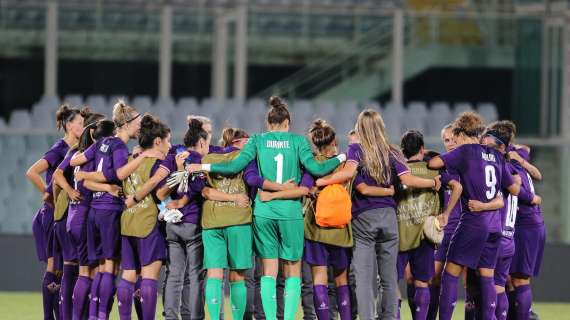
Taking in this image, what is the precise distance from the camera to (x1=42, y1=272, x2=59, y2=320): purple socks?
10289 millimetres

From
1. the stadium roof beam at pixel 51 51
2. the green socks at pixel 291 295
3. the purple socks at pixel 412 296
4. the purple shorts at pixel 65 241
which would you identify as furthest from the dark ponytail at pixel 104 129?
the stadium roof beam at pixel 51 51

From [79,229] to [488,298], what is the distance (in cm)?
320

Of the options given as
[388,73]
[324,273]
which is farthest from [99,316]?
[388,73]

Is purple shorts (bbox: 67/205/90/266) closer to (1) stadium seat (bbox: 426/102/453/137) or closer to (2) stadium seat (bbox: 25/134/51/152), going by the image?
(2) stadium seat (bbox: 25/134/51/152)

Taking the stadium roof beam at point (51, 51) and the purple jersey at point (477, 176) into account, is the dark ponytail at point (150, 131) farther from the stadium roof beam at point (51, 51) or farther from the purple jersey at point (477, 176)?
the stadium roof beam at point (51, 51)

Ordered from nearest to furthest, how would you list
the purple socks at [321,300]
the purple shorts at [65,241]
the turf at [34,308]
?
the purple socks at [321,300]
the purple shorts at [65,241]
the turf at [34,308]

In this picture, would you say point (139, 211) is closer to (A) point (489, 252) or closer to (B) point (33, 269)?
(A) point (489, 252)

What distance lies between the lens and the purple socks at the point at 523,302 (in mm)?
10234

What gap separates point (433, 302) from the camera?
10391 mm

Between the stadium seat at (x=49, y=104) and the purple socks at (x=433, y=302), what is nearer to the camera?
the purple socks at (x=433, y=302)

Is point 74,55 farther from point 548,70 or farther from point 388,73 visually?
point 548,70

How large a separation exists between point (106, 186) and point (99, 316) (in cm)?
100

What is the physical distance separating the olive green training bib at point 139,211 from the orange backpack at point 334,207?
126 centimetres

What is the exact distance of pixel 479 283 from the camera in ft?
31.7
